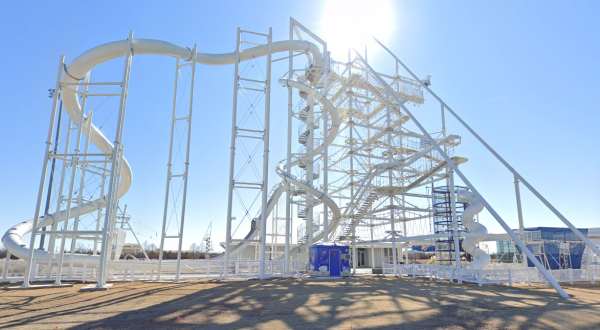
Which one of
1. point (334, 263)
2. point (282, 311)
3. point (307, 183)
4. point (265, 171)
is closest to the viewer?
point (282, 311)

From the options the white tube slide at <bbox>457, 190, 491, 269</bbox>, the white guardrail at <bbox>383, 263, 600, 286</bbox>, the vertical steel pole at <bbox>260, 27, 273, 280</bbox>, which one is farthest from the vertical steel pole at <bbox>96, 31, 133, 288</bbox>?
the white tube slide at <bbox>457, 190, 491, 269</bbox>

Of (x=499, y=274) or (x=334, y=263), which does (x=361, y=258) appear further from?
(x=499, y=274)

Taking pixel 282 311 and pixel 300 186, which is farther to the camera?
pixel 300 186

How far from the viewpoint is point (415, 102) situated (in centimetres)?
3509

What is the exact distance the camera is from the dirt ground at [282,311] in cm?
760

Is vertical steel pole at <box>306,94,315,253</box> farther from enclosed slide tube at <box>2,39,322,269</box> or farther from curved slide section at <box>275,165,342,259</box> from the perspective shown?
enclosed slide tube at <box>2,39,322,269</box>

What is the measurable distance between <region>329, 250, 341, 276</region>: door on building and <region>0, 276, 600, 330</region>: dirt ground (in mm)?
8830

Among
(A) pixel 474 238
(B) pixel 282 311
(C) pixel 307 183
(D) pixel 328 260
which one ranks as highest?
(C) pixel 307 183

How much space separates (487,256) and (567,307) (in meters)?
12.8

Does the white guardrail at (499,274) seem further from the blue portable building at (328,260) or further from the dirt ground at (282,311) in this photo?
the dirt ground at (282,311)

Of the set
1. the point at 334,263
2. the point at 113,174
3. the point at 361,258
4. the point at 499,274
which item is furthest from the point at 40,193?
the point at 361,258

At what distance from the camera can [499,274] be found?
18969 mm

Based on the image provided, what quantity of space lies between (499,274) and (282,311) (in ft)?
47.9

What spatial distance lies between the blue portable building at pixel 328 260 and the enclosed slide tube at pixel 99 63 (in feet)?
32.5
